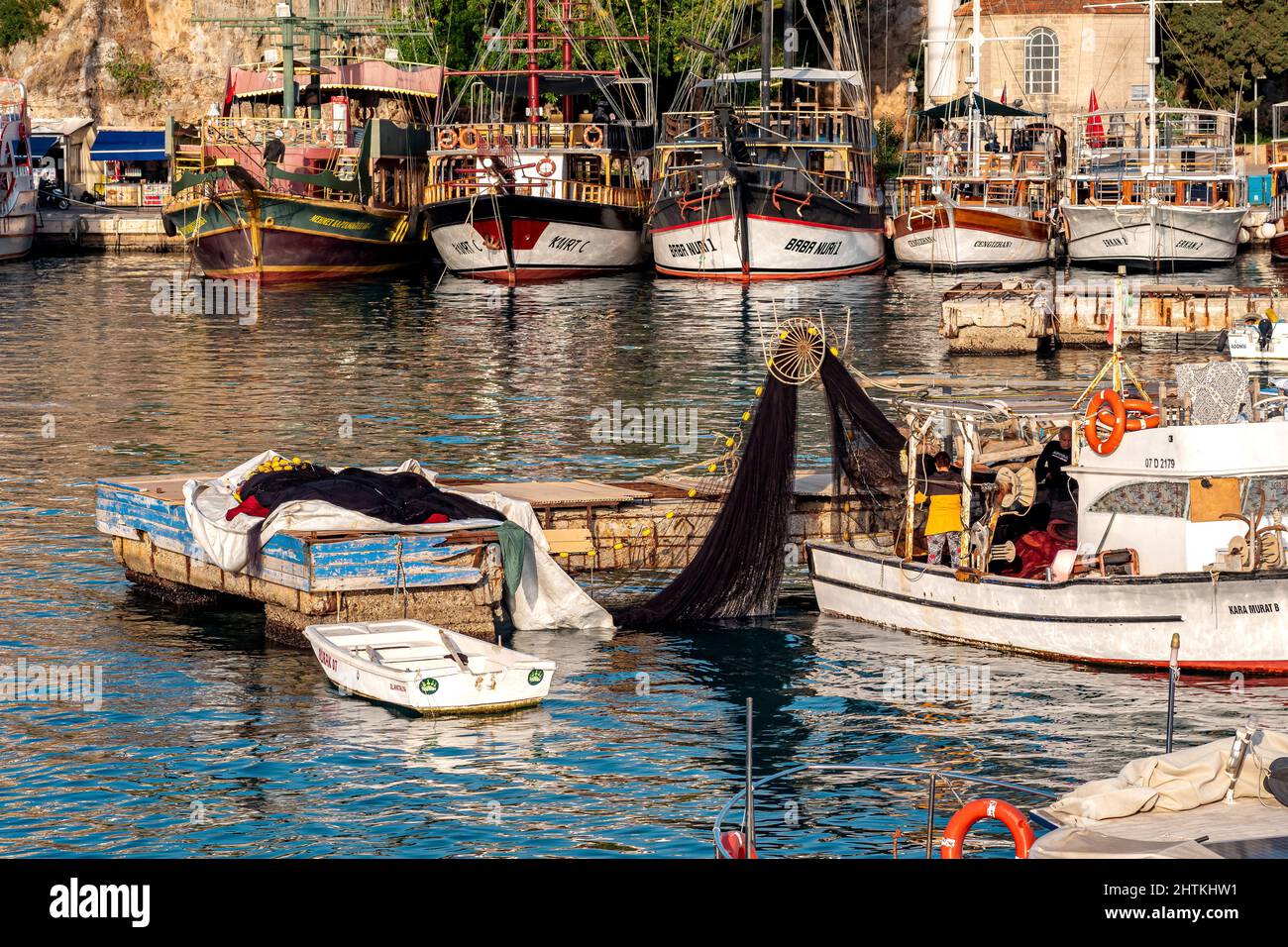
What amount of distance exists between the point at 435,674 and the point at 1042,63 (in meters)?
87.5

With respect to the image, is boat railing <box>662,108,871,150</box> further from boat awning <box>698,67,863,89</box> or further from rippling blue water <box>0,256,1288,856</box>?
rippling blue water <box>0,256,1288,856</box>

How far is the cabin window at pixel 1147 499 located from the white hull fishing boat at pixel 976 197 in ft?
192

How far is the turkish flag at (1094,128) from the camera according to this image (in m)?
91.4

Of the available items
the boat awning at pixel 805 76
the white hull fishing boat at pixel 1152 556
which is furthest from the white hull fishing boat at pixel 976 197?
the white hull fishing boat at pixel 1152 556

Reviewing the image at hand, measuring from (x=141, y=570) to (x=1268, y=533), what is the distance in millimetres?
15660

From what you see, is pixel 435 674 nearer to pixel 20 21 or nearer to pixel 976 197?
pixel 976 197

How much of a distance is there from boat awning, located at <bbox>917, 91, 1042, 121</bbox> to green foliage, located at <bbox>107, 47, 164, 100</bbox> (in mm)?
46222

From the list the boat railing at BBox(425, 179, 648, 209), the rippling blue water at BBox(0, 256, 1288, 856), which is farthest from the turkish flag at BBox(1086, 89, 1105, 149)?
the rippling blue water at BBox(0, 256, 1288, 856)

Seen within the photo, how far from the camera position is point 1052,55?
103625 mm

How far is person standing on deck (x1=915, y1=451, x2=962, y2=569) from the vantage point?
26938 millimetres

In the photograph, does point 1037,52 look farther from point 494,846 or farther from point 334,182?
A: point 494,846

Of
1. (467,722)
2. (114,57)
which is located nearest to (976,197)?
(114,57)

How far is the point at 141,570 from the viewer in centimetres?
2888
